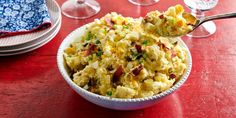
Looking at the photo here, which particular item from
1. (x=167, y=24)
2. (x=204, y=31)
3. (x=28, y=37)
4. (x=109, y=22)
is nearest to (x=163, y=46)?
(x=167, y=24)

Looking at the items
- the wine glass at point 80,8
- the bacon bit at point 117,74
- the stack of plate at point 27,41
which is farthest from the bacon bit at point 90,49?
the wine glass at point 80,8

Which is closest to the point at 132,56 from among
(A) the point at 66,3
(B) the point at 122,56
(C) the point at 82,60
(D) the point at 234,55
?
(B) the point at 122,56

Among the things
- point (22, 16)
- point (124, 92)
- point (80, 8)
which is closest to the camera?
point (124, 92)

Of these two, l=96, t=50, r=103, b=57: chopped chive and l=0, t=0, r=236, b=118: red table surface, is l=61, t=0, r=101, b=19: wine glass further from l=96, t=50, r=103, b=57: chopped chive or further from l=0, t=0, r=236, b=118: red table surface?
l=96, t=50, r=103, b=57: chopped chive

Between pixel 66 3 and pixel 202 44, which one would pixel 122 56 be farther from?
pixel 66 3

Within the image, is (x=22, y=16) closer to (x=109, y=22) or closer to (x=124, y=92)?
(x=109, y=22)
